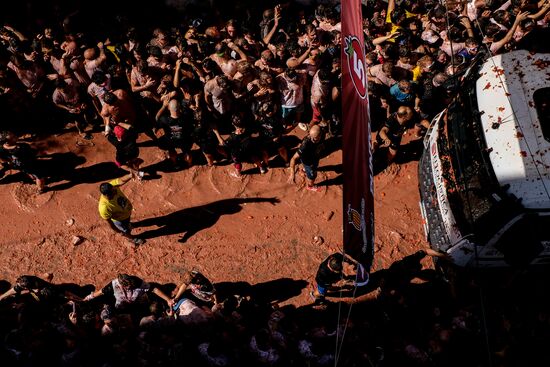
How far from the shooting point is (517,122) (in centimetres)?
546

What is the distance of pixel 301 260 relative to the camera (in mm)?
7309

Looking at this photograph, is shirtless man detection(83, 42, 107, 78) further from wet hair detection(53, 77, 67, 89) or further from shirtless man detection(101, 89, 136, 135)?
shirtless man detection(101, 89, 136, 135)

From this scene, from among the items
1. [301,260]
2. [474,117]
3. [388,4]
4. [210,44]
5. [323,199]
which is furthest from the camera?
[388,4]

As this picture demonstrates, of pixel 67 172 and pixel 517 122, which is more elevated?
pixel 67 172

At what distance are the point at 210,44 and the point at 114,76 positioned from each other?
200 centimetres

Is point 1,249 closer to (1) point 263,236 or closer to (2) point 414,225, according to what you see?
(1) point 263,236

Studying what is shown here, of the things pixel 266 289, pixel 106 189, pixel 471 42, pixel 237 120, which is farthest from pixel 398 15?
pixel 106 189

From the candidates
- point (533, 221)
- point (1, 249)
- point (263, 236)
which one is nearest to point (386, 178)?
point (263, 236)

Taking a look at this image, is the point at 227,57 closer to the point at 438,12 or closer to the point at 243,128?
the point at 243,128

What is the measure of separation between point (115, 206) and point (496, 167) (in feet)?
18.0

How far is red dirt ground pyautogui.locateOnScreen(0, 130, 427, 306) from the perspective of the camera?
287 inches

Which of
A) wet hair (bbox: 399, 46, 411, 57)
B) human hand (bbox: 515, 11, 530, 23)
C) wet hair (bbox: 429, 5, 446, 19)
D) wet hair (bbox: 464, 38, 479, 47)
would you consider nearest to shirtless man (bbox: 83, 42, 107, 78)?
wet hair (bbox: 399, 46, 411, 57)

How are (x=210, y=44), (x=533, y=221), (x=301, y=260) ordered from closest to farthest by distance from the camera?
(x=533, y=221), (x=301, y=260), (x=210, y=44)

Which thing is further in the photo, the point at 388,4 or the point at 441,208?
the point at 388,4
